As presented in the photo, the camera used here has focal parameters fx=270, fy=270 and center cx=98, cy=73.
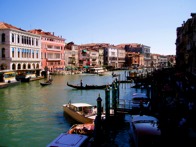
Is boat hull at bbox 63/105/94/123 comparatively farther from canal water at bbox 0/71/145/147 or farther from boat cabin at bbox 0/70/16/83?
boat cabin at bbox 0/70/16/83

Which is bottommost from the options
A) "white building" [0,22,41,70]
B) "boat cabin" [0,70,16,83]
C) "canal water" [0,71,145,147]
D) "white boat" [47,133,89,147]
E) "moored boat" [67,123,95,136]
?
"canal water" [0,71,145,147]

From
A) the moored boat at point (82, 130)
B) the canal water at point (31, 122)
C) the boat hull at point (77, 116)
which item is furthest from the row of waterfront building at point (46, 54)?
the moored boat at point (82, 130)

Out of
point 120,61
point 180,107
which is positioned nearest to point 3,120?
point 180,107

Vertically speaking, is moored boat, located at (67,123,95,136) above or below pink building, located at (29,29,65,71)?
below

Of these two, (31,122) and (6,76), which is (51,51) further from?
(31,122)

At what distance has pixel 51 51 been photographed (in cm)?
4284

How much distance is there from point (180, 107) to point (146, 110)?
143 cm

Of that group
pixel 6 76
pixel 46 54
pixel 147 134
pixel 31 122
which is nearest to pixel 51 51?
pixel 46 54

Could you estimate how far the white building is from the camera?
29.2 meters

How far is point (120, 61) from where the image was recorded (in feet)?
243

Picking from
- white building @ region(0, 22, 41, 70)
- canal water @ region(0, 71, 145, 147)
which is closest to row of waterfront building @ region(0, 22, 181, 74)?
white building @ region(0, 22, 41, 70)

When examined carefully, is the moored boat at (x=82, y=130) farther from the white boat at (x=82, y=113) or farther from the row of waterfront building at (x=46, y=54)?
the row of waterfront building at (x=46, y=54)

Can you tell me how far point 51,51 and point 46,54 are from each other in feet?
5.71

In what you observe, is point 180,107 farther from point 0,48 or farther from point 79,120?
point 0,48
